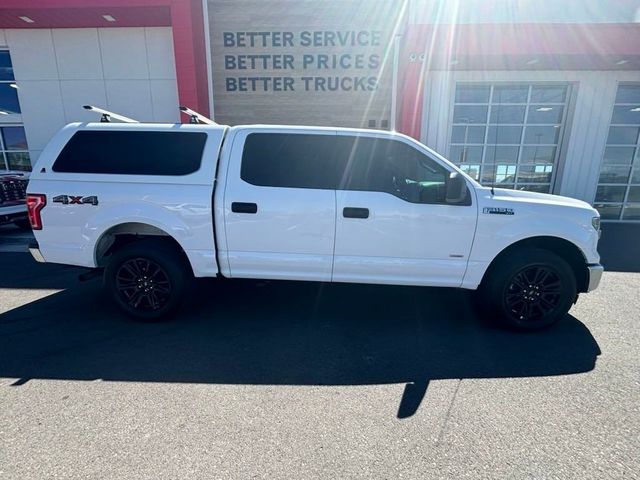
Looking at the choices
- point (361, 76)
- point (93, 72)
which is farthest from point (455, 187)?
point (93, 72)

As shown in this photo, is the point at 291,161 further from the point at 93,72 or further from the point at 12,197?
the point at 93,72

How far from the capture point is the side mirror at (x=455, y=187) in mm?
3334

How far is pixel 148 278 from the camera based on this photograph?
376cm

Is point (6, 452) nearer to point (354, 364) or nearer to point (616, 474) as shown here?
point (354, 364)

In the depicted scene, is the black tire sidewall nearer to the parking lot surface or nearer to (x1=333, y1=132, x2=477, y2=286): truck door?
the parking lot surface

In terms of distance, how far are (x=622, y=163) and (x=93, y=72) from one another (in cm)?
1597

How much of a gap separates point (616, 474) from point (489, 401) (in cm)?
78

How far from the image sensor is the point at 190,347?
10.9 ft

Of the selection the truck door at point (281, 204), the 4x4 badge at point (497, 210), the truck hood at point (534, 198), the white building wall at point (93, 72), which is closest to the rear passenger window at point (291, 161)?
the truck door at point (281, 204)

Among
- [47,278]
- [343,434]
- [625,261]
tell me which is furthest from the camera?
[625,261]

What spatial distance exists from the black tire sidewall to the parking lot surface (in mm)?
178

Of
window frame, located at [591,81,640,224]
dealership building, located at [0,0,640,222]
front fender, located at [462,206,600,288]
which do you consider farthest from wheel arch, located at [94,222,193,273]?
window frame, located at [591,81,640,224]

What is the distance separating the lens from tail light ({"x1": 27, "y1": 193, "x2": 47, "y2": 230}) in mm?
3619

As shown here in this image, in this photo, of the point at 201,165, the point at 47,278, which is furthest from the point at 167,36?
the point at 201,165
